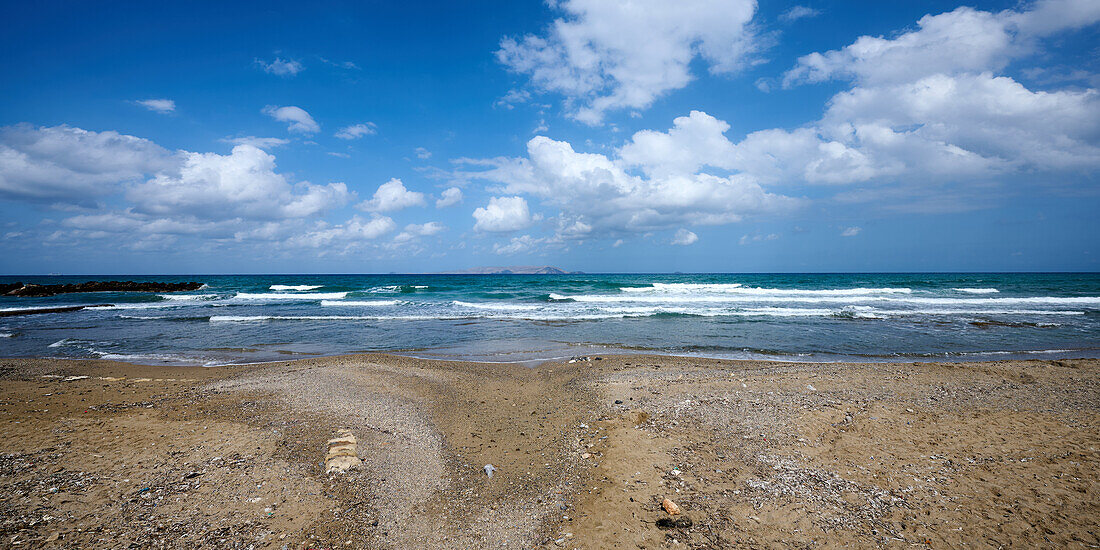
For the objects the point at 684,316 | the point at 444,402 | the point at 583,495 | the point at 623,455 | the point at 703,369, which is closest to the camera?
the point at 583,495

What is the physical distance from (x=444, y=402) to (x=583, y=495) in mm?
3860

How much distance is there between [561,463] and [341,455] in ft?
8.41

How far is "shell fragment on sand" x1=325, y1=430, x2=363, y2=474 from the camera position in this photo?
189 inches

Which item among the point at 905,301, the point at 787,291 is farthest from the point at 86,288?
the point at 905,301

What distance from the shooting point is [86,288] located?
42188mm

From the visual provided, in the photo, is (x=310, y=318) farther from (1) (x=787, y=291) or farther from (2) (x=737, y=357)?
(1) (x=787, y=291)

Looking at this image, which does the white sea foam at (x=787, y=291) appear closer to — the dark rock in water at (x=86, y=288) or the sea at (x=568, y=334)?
the sea at (x=568, y=334)

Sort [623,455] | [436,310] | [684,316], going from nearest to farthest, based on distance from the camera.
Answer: [623,455] → [684,316] → [436,310]

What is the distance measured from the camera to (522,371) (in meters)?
9.89

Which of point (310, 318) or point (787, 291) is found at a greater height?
point (787, 291)

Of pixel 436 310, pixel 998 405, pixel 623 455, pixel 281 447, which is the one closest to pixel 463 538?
pixel 623 455

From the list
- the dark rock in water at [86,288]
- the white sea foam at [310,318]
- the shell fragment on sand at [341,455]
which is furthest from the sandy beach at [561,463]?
the dark rock in water at [86,288]

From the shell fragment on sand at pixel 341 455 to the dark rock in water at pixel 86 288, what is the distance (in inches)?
2036

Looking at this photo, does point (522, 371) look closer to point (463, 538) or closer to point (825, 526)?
point (463, 538)
